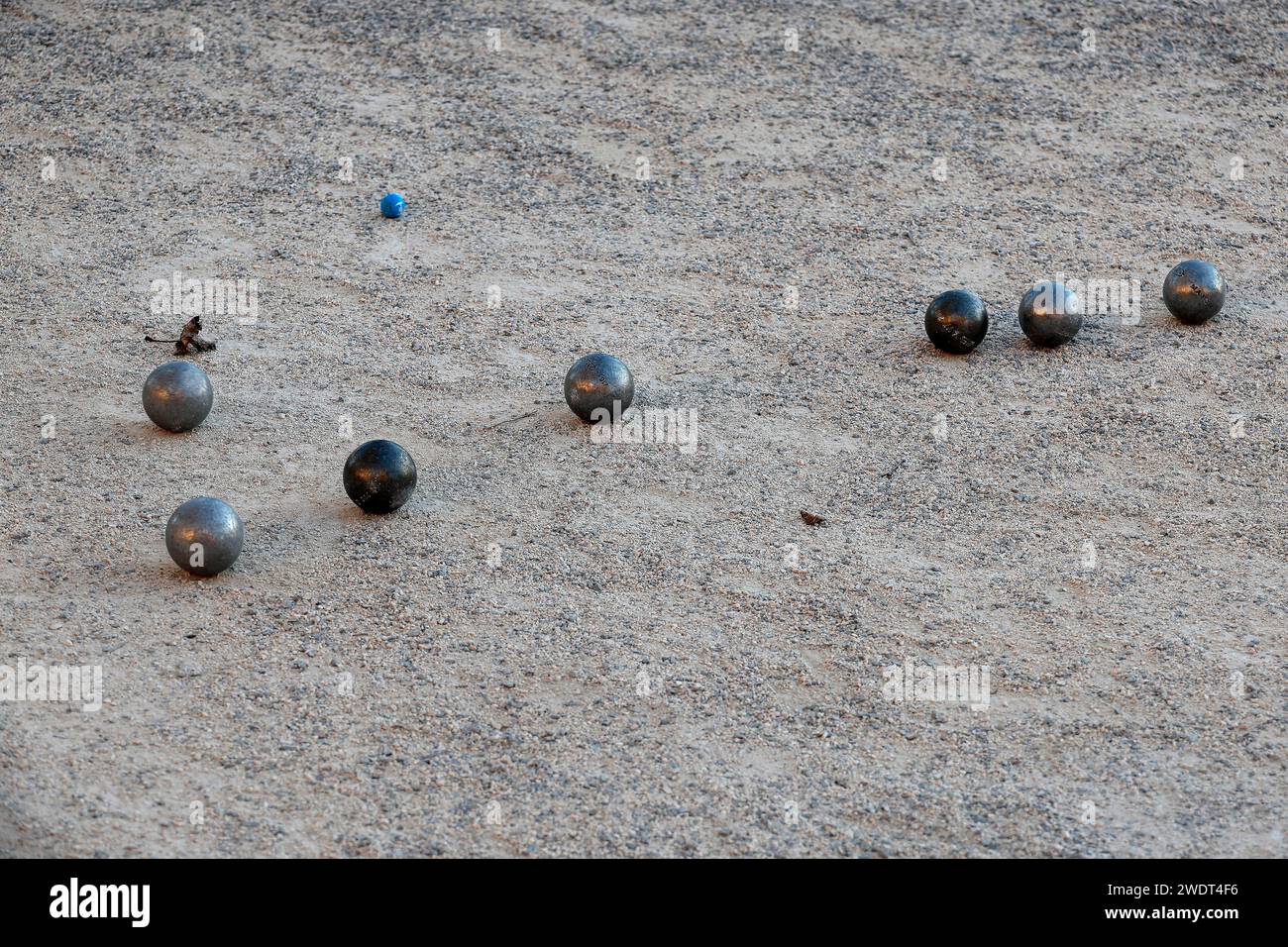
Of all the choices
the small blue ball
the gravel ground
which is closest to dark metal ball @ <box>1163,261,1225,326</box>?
the gravel ground

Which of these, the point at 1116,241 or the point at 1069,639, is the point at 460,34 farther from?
the point at 1069,639

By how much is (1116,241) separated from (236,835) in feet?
21.5

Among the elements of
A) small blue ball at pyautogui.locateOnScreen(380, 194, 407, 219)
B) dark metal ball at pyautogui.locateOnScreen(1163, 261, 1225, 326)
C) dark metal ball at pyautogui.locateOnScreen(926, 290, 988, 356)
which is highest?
small blue ball at pyautogui.locateOnScreen(380, 194, 407, 219)

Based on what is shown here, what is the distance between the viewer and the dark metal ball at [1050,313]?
302 inches

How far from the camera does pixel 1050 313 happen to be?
7664 millimetres

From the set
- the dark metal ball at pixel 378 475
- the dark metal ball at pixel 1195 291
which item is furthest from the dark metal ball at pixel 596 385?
the dark metal ball at pixel 1195 291

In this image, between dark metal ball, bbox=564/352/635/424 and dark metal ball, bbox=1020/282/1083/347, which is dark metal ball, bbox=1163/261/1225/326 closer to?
dark metal ball, bbox=1020/282/1083/347

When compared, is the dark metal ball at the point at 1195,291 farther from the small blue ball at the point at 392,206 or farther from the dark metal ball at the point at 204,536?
the dark metal ball at the point at 204,536

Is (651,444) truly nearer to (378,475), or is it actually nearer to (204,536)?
(378,475)

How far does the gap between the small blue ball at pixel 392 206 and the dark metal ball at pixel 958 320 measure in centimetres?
356

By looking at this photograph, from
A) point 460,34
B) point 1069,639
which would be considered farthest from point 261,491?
point 460,34

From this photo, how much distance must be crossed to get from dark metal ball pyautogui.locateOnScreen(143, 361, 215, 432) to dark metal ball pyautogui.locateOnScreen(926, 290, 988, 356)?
12.4 feet

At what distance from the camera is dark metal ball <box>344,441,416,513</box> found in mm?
6254

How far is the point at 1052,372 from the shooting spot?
7605 millimetres
